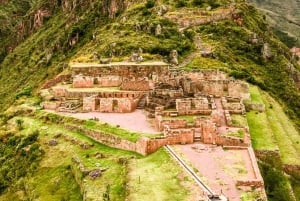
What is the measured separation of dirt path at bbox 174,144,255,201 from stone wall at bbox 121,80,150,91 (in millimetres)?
14898

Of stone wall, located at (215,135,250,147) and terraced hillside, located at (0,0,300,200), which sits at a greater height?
stone wall, located at (215,135,250,147)

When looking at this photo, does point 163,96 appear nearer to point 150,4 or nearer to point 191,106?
point 191,106

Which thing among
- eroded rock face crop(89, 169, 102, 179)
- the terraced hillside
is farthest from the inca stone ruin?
eroded rock face crop(89, 169, 102, 179)

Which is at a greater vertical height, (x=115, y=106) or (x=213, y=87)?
(x=213, y=87)

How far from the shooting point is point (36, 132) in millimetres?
45719

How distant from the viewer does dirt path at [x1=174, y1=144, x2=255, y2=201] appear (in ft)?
96.5

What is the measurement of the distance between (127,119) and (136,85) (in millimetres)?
7588

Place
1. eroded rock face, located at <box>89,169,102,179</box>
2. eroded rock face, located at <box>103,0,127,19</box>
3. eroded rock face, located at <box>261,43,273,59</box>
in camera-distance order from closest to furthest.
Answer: eroded rock face, located at <box>89,169,102,179</box>
eroded rock face, located at <box>261,43,273,59</box>
eroded rock face, located at <box>103,0,127,19</box>

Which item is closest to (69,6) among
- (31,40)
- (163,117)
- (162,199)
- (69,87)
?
(31,40)

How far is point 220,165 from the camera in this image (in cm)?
3272

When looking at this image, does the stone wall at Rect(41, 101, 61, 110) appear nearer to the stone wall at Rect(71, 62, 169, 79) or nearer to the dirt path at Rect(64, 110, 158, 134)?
the dirt path at Rect(64, 110, 158, 134)

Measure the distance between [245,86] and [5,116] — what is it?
21.2 meters

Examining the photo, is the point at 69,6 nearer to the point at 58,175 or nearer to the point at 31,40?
the point at 31,40

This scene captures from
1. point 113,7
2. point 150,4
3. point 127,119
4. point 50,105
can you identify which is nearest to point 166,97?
point 127,119
